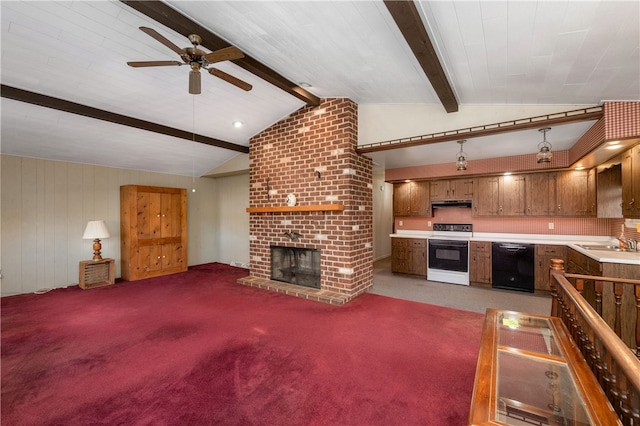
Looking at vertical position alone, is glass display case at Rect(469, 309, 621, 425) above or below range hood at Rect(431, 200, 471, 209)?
below

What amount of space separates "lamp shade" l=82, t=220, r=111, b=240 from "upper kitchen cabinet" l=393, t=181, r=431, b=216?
584 centimetres

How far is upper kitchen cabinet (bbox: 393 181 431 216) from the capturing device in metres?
5.84

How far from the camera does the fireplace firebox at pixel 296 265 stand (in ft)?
15.0

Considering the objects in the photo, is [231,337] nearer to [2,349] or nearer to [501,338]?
[2,349]

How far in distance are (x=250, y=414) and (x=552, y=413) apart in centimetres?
169

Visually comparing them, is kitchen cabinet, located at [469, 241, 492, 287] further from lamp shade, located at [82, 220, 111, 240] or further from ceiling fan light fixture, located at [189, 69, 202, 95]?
lamp shade, located at [82, 220, 111, 240]

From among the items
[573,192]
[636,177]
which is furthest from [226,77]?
[573,192]

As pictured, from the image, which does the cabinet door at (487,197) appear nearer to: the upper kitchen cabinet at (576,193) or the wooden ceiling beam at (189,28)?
the upper kitchen cabinet at (576,193)

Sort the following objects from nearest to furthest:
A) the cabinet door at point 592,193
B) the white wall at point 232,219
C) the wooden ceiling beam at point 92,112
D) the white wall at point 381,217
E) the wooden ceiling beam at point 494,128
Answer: the wooden ceiling beam at point 494,128 → the wooden ceiling beam at point 92,112 → the cabinet door at point 592,193 → the white wall at point 232,219 → the white wall at point 381,217

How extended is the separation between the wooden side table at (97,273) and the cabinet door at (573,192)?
8.12 metres

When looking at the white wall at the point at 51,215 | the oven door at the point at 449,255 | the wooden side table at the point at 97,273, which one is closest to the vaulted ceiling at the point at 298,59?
the white wall at the point at 51,215

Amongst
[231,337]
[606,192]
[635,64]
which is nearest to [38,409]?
[231,337]

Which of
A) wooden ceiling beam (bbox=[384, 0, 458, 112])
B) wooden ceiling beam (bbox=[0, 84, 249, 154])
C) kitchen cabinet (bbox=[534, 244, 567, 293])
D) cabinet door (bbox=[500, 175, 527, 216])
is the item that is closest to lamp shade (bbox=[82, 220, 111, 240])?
wooden ceiling beam (bbox=[0, 84, 249, 154])

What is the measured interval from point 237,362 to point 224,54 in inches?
106
